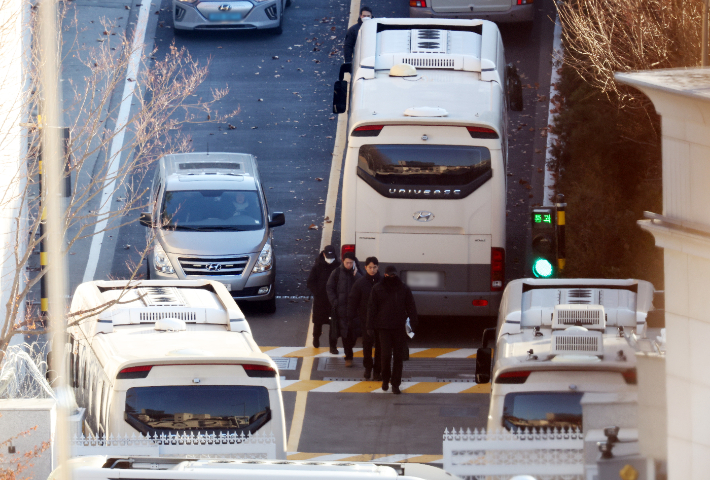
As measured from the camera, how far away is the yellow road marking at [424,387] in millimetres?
14586

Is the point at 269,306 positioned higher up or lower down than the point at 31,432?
lower down

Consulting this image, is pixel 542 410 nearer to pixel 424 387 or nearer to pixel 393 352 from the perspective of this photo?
pixel 393 352

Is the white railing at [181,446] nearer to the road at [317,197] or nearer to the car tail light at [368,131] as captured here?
the road at [317,197]

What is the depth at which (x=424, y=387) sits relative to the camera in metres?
14.8

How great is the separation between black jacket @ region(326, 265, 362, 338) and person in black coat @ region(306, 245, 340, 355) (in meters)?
0.48

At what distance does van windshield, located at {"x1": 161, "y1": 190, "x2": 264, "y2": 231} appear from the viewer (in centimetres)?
1783

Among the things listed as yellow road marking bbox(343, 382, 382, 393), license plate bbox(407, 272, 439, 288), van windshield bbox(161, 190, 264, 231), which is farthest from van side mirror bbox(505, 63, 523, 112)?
yellow road marking bbox(343, 382, 382, 393)

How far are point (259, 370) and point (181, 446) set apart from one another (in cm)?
92

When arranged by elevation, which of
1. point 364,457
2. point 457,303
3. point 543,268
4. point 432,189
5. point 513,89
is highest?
point 513,89

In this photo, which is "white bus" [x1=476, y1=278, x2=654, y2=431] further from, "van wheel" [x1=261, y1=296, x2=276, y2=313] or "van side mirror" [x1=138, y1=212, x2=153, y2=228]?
"van wheel" [x1=261, y1=296, x2=276, y2=313]

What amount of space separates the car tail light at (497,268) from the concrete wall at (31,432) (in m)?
7.78

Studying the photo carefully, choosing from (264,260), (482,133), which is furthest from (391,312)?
(264,260)

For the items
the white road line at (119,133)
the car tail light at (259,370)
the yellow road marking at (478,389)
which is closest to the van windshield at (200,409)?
the car tail light at (259,370)

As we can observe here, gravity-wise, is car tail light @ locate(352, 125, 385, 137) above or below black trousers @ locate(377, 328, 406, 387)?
above
